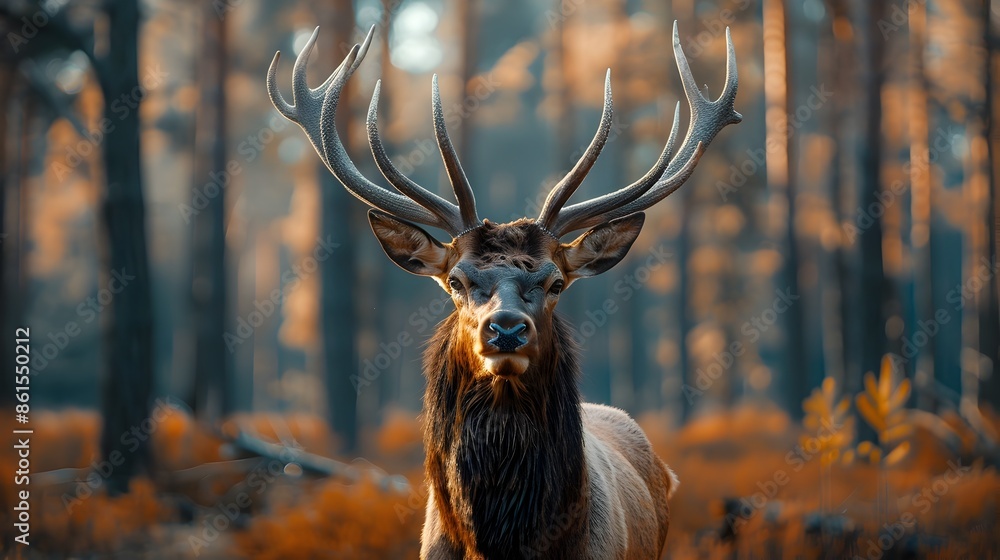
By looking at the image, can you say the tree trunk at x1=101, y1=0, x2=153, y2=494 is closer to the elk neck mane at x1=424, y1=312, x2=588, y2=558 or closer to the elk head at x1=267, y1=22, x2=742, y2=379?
the elk head at x1=267, y1=22, x2=742, y2=379

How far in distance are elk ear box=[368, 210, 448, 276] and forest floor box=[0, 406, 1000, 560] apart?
12.1 ft

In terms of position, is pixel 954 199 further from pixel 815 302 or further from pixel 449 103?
pixel 449 103

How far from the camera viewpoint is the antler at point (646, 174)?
16.6ft

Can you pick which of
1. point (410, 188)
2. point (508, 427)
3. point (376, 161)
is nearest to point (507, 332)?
point (508, 427)

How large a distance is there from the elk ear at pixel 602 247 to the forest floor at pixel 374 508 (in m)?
3.03

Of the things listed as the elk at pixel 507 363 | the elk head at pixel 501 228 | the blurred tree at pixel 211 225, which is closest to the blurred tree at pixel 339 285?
the blurred tree at pixel 211 225

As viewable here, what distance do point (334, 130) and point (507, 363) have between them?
210cm

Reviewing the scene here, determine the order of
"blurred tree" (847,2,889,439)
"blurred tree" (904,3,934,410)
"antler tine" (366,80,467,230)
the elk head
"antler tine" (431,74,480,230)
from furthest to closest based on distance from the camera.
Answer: "blurred tree" (904,3,934,410)
"blurred tree" (847,2,889,439)
"antler tine" (366,80,467,230)
"antler tine" (431,74,480,230)
the elk head

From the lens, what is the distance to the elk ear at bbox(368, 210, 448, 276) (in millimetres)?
5023

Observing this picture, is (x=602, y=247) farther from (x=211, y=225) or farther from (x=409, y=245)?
(x=211, y=225)

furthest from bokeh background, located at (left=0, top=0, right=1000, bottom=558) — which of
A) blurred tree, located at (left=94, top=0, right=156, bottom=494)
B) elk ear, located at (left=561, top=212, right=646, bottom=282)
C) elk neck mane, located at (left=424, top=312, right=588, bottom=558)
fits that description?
elk neck mane, located at (left=424, top=312, right=588, bottom=558)

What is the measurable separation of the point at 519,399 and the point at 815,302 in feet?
89.2

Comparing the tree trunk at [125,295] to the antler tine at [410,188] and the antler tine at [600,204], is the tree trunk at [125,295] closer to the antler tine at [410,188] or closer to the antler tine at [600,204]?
the antler tine at [410,188]

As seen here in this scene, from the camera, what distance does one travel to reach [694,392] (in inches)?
730
